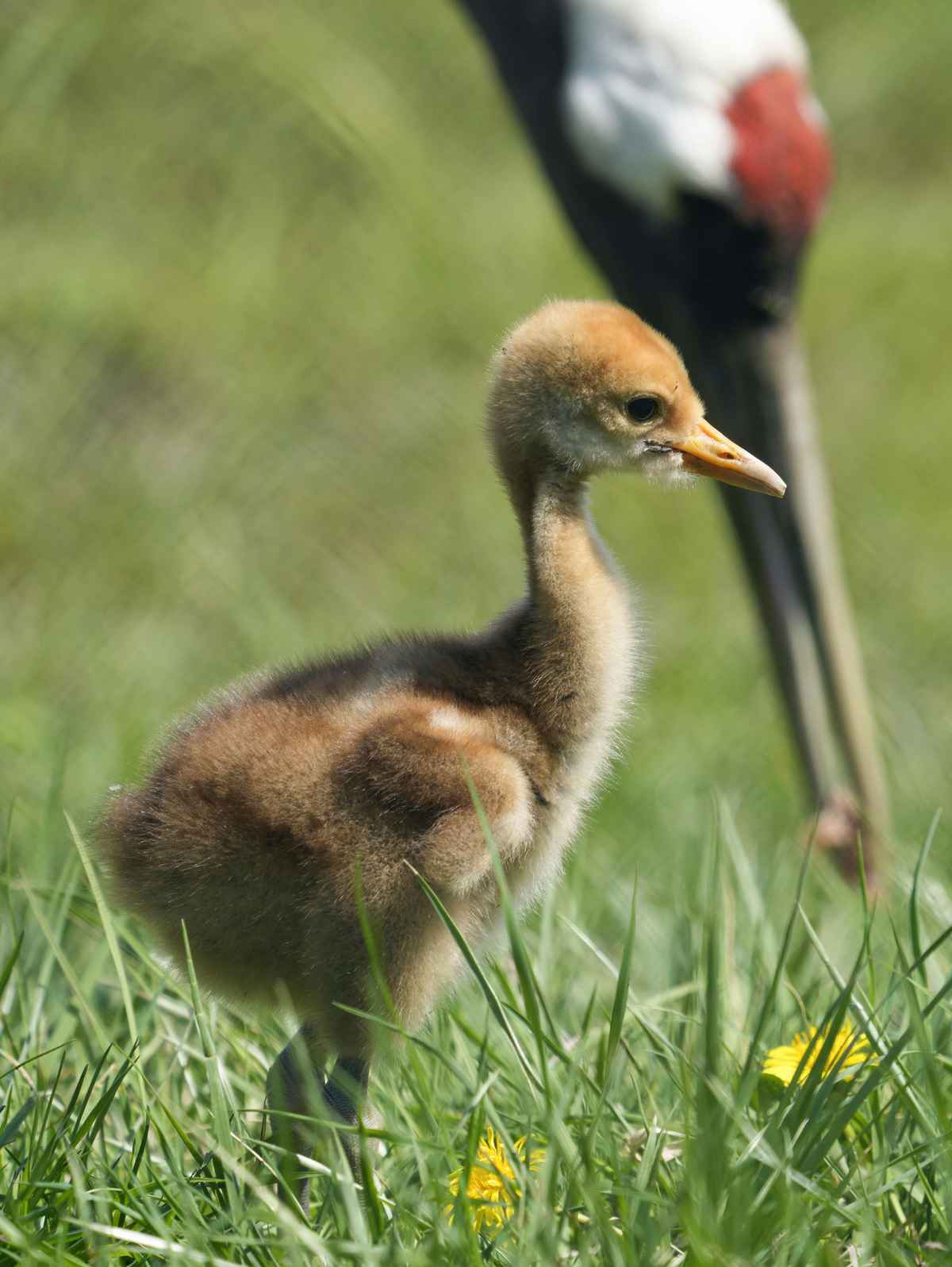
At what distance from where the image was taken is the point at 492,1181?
5.55 ft

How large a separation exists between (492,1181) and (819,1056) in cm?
34

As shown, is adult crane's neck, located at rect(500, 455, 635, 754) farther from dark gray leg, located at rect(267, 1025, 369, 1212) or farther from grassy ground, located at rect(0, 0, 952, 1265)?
dark gray leg, located at rect(267, 1025, 369, 1212)

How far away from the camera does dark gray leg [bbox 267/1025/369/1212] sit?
1.60 meters

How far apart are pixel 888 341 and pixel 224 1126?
17.7ft

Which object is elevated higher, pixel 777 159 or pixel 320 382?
pixel 777 159

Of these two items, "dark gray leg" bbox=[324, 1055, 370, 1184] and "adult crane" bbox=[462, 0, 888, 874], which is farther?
"adult crane" bbox=[462, 0, 888, 874]

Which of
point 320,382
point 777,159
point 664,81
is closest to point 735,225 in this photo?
point 777,159

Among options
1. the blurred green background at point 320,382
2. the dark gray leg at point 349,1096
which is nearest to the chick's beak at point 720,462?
the dark gray leg at point 349,1096

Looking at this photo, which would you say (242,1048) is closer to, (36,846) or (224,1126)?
(224,1126)

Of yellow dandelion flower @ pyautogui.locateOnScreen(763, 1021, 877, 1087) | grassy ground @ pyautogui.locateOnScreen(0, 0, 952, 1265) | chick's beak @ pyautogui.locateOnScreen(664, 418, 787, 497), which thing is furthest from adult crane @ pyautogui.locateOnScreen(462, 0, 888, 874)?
chick's beak @ pyautogui.locateOnScreen(664, 418, 787, 497)

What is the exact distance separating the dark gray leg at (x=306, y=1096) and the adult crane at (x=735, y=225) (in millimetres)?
1451

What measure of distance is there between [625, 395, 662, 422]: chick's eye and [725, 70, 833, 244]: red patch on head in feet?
5.03

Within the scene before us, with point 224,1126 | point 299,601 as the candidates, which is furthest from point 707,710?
point 224,1126

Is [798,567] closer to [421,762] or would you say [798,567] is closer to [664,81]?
[664,81]
